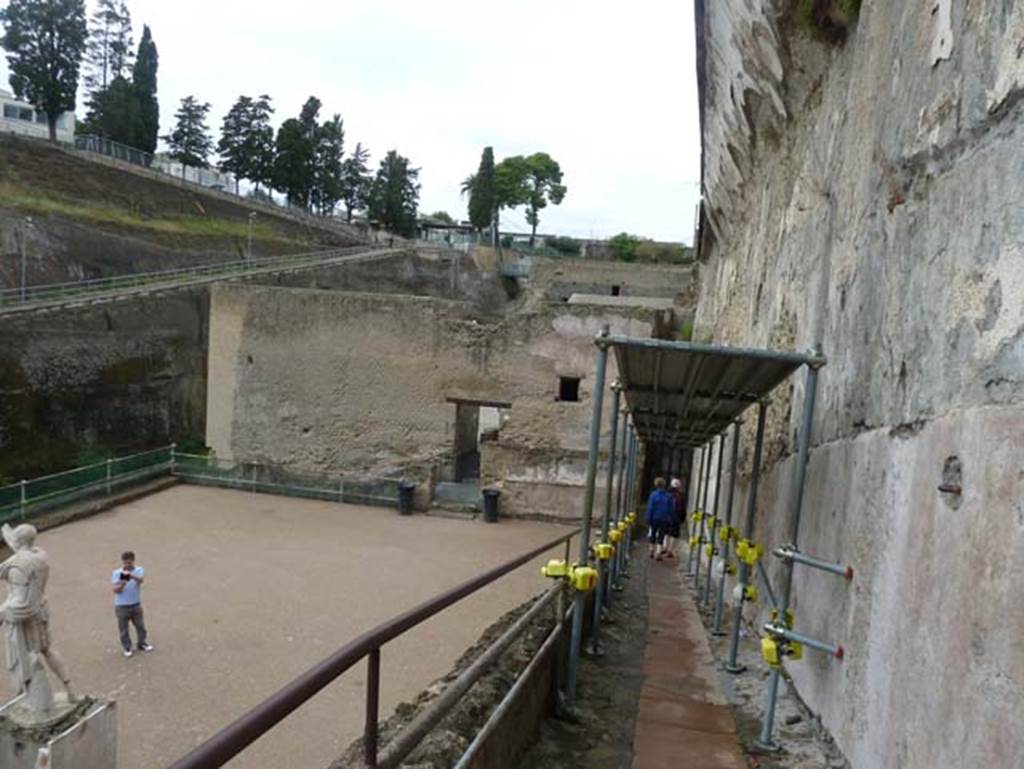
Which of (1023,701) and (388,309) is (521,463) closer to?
(388,309)

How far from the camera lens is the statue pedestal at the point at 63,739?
5.11 m

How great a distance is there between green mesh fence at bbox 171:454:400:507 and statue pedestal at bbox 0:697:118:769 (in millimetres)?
10032

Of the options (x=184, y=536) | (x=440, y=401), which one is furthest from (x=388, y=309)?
(x=184, y=536)

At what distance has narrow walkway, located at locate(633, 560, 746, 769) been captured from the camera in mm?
3635

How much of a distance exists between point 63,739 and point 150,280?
26100 millimetres

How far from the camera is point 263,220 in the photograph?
41.0m

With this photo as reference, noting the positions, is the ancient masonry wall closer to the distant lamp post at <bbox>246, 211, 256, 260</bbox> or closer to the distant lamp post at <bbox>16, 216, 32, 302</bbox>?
the distant lamp post at <bbox>16, 216, 32, 302</bbox>

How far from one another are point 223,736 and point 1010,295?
2099 millimetres

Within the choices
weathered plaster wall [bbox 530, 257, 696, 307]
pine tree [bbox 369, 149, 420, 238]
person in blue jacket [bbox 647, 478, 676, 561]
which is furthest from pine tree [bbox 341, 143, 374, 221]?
person in blue jacket [bbox 647, 478, 676, 561]

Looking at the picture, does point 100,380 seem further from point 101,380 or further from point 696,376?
point 696,376

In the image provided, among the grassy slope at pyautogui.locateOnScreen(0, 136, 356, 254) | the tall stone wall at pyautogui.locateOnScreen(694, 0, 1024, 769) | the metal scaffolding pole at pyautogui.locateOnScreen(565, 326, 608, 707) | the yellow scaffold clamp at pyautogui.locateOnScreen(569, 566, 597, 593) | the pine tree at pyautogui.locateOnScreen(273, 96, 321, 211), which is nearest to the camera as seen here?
the tall stone wall at pyautogui.locateOnScreen(694, 0, 1024, 769)

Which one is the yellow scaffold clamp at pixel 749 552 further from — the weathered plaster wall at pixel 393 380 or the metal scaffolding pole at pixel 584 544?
the weathered plaster wall at pixel 393 380

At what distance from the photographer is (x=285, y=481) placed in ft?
53.1

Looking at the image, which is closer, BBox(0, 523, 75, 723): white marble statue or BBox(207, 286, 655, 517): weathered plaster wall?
BBox(0, 523, 75, 723): white marble statue
